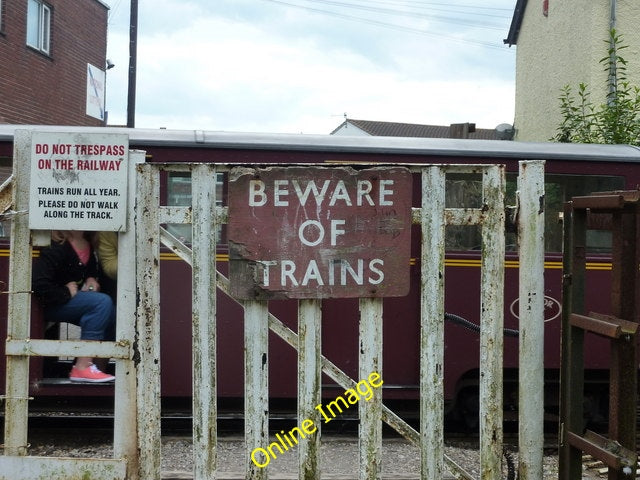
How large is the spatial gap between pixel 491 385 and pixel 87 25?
21.0 m

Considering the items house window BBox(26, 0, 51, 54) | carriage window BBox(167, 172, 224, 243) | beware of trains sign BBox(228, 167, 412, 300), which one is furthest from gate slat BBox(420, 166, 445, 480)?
house window BBox(26, 0, 51, 54)

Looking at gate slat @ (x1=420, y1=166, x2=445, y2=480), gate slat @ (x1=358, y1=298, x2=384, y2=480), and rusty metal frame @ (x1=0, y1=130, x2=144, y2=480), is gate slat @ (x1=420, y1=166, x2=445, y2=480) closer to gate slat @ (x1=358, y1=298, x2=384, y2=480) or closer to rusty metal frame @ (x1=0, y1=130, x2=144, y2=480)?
gate slat @ (x1=358, y1=298, x2=384, y2=480)

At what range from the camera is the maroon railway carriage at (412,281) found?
20.3ft

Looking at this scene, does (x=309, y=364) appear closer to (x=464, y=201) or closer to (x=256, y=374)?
(x=256, y=374)

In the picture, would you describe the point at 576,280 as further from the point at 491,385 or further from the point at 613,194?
the point at 491,385

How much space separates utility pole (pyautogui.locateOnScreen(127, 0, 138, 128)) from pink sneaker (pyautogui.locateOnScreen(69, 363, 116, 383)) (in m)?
10.4

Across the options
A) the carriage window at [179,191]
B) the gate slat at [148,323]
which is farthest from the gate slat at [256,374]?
the carriage window at [179,191]

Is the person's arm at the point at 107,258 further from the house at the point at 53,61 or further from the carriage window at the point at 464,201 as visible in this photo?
the house at the point at 53,61

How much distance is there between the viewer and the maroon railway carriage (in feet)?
20.3

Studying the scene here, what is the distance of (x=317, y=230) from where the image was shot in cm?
355

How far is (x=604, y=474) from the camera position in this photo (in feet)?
16.8

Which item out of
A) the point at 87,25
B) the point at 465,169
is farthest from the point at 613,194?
the point at 87,25

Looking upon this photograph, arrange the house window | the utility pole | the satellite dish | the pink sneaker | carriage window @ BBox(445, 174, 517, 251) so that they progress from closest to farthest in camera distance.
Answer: the pink sneaker, carriage window @ BBox(445, 174, 517, 251), the satellite dish, the utility pole, the house window

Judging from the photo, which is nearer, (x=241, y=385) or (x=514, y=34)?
(x=241, y=385)
